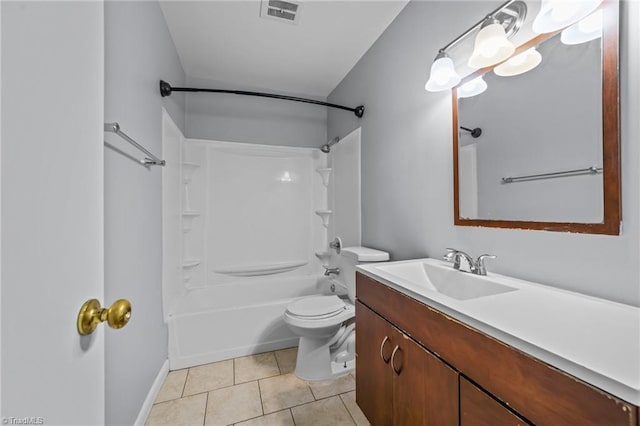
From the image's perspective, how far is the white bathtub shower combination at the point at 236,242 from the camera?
2004 millimetres

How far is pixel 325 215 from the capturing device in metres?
3.01

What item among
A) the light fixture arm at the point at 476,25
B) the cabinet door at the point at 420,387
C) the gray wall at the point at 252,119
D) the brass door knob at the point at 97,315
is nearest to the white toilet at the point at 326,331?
the cabinet door at the point at 420,387

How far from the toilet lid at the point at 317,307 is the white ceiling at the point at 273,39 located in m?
1.99

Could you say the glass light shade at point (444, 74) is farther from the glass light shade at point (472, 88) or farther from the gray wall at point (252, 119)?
the gray wall at point (252, 119)

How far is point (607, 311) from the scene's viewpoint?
708mm

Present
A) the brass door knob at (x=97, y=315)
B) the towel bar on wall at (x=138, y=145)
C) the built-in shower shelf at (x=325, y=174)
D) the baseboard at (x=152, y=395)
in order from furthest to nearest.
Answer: the built-in shower shelf at (x=325, y=174), the baseboard at (x=152, y=395), the towel bar on wall at (x=138, y=145), the brass door knob at (x=97, y=315)

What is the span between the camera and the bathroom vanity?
0.48 m

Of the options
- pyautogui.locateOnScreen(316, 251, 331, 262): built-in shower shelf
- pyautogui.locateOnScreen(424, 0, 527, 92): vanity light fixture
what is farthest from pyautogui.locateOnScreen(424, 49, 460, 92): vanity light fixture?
pyautogui.locateOnScreen(316, 251, 331, 262): built-in shower shelf

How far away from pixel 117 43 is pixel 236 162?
5.41 feet

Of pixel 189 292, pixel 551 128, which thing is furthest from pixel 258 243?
pixel 551 128

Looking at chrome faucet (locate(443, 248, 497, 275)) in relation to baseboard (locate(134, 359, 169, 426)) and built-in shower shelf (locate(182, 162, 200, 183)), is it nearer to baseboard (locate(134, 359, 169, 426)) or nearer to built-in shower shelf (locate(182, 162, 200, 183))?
baseboard (locate(134, 359, 169, 426))

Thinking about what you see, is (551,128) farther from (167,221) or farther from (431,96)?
(167,221)

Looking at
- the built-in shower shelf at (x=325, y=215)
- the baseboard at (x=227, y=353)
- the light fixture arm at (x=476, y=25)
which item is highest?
the light fixture arm at (x=476, y=25)

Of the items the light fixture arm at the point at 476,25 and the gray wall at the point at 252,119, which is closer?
the light fixture arm at the point at 476,25
